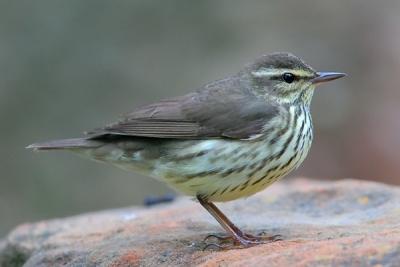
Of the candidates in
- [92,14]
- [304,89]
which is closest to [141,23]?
[92,14]

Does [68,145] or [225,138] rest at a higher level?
[68,145]

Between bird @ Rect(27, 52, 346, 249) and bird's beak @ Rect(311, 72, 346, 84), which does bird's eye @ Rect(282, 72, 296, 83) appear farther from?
bird's beak @ Rect(311, 72, 346, 84)

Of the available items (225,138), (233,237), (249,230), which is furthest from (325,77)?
(233,237)

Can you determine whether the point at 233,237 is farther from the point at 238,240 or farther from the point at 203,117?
the point at 203,117

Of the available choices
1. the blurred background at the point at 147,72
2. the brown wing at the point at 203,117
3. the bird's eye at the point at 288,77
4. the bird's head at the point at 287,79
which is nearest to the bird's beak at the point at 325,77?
the bird's head at the point at 287,79

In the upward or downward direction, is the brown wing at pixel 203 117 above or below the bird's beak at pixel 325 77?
below

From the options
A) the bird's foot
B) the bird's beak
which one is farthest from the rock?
the bird's beak

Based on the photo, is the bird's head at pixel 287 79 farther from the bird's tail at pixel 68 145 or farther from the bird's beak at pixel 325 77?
the bird's tail at pixel 68 145

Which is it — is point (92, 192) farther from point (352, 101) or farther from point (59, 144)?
point (59, 144)
